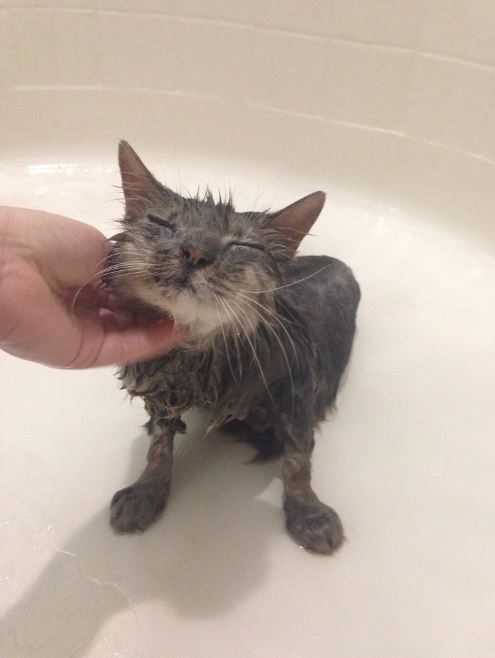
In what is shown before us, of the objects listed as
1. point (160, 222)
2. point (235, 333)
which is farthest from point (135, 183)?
point (235, 333)

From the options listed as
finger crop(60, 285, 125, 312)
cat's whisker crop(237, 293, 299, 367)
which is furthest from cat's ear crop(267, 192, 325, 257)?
finger crop(60, 285, 125, 312)

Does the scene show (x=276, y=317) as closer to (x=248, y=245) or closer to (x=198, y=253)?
(x=248, y=245)

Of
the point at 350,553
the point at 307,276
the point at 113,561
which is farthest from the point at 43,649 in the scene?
the point at 307,276

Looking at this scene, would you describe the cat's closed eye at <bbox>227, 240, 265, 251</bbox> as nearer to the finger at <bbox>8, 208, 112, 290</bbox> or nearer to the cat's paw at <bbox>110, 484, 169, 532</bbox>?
the finger at <bbox>8, 208, 112, 290</bbox>

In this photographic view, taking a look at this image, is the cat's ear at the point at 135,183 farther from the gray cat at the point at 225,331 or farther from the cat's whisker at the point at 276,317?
the cat's whisker at the point at 276,317

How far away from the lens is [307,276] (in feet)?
4.95

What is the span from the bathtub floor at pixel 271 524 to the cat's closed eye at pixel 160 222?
0.60 m

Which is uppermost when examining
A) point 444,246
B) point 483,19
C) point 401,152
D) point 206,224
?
point 483,19

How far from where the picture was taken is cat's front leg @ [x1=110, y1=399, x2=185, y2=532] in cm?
126

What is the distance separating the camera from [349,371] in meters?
1.65

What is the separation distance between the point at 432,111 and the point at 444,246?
0.45 metres

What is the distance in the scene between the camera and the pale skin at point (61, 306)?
3.08ft

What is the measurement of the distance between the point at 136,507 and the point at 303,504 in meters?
0.36

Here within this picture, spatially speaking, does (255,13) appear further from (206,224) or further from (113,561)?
(113,561)
